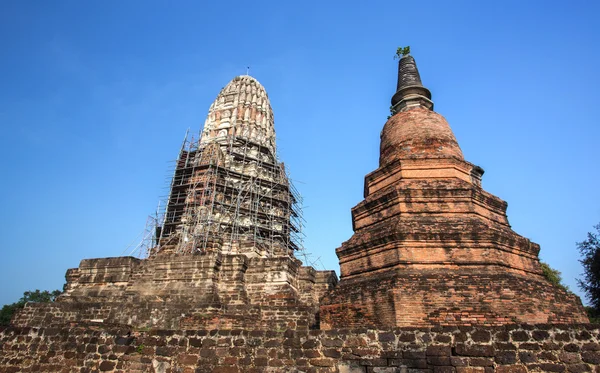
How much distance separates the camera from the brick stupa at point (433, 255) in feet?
25.6

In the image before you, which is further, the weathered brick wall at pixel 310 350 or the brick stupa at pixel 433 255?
the brick stupa at pixel 433 255

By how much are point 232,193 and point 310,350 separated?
1831 centimetres

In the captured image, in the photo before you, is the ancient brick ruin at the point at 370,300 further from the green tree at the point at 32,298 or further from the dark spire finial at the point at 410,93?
the green tree at the point at 32,298

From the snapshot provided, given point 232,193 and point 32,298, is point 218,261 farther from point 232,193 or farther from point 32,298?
point 32,298

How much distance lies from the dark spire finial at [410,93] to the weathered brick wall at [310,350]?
9547mm

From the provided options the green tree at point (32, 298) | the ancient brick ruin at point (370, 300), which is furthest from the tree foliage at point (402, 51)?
the green tree at point (32, 298)

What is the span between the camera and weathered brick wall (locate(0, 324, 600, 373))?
4797mm

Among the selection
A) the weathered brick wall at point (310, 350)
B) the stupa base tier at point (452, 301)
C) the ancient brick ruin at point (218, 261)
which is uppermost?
the ancient brick ruin at point (218, 261)

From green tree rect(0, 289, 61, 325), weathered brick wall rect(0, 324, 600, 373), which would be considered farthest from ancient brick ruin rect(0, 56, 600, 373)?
green tree rect(0, 289, 61, 325)

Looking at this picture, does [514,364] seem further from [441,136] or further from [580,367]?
[441,136]

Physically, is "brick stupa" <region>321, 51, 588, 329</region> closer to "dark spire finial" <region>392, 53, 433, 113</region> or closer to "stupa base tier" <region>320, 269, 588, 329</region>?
"stupa base tier" <region>320, 269, 588, 329</region>

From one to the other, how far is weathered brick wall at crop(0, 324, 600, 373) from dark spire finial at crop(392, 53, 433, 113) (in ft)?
31.3

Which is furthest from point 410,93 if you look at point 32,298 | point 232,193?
point 32,298

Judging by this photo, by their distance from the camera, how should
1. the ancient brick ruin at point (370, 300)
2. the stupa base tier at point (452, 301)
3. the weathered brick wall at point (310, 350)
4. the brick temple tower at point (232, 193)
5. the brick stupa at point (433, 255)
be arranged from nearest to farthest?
the weathered brick wall at point (310, 350) → the ancient brick ruin at point (370, 300) → the stupa base tier at point (452, 301) → the brick stupa at point (433, 255) → the brick temple tower at point (232, 193)
